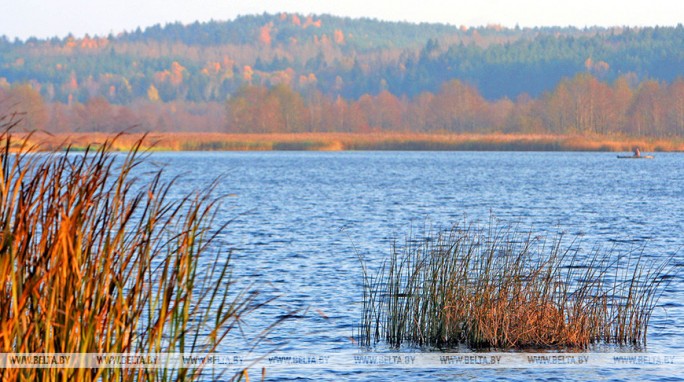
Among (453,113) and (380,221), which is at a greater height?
(380,221)

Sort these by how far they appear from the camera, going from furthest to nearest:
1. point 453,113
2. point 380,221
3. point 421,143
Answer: point 453,113 < point 421,143 < point 380,221

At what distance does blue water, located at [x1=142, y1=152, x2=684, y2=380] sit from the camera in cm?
1403

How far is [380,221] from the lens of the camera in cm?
3400

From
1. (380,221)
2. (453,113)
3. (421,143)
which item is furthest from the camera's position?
(453,113)

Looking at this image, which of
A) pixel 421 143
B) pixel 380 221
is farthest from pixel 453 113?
pixel 380 221

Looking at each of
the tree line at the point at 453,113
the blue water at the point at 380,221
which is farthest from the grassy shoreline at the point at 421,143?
the blue water at the point at 380,221

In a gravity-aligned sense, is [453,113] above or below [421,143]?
below

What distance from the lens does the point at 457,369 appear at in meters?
12.0

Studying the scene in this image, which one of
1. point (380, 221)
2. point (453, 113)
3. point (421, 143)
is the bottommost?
point (453, 113)

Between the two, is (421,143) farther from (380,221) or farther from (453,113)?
(380,221)

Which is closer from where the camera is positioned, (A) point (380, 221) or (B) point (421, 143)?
(A) point (380, 221)

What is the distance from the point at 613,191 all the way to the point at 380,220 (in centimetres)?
2272

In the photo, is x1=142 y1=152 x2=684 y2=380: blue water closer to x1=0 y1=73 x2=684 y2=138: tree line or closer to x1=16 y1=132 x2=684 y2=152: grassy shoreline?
x1=16 y1=132 x2=684 y2=152: grassy shoreline

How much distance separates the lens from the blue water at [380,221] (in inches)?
552
